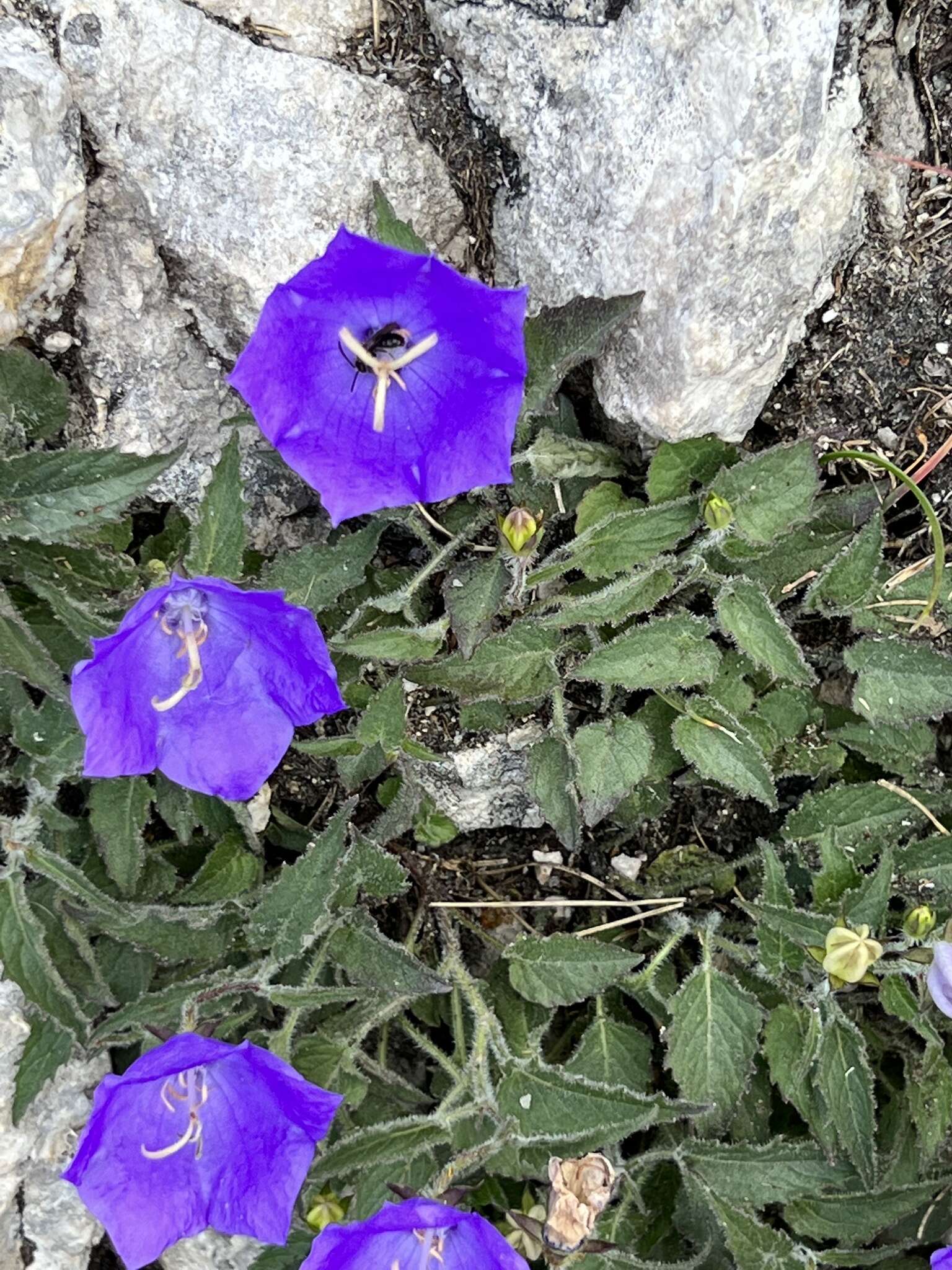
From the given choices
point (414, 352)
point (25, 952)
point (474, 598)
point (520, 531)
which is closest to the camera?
point (414, 352)

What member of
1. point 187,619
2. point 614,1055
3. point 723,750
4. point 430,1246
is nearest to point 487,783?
point 723,750

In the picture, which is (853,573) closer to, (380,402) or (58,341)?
(380,402)

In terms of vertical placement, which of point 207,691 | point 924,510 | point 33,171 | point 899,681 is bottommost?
point 899,681

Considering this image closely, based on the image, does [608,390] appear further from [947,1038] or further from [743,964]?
[947,1038]

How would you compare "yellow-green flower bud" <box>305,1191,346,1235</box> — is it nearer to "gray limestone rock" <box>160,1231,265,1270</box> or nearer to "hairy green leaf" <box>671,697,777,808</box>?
"gray limestone rock" <box>160,1231,265,1270</box>

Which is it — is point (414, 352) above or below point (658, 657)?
above

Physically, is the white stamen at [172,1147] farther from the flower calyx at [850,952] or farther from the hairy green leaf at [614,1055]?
the flower calyx at [850,952]

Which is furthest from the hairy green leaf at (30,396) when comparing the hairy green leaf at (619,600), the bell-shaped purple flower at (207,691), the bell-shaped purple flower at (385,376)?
the hairy green leaf at (619,600)
